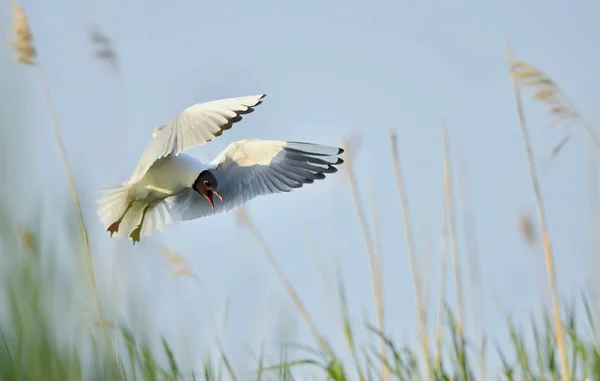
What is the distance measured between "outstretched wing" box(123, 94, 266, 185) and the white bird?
87mm

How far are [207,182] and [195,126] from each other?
0.47 meters

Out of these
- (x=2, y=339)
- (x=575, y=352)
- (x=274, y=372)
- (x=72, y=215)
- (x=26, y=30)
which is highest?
(x=26, y=30)

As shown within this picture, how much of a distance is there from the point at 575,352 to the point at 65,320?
6.90 ft

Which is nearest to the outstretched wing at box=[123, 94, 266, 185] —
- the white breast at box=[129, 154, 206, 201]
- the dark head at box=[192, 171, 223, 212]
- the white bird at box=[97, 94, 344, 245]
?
the white bird at box=[97, 94, 344, 245]

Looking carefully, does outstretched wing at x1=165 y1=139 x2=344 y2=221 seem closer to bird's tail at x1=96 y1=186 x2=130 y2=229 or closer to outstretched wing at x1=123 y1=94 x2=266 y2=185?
bird's tail at x1=96 y1=186 x2=130 y2=229

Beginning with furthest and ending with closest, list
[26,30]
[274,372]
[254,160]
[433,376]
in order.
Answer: [254,160] < [26,30] < [433,376] < [274,372]

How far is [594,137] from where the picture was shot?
10.3 ft

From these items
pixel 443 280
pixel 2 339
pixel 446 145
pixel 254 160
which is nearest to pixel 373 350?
pixel 443 280

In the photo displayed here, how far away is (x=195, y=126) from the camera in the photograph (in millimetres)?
3104

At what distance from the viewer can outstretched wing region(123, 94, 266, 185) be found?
3.04 meters

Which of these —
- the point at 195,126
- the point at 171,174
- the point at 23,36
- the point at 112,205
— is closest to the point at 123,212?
the point at 112,205

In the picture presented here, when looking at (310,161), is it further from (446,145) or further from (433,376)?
(433,376)

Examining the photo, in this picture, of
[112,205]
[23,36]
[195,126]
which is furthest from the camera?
[112,205]

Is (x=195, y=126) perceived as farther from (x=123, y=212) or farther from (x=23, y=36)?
(x=123, y=212)
